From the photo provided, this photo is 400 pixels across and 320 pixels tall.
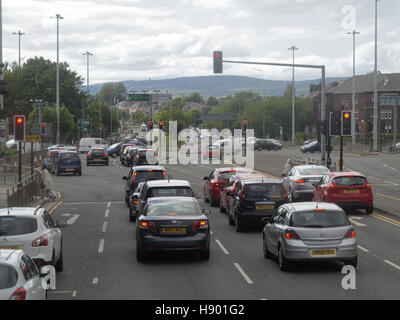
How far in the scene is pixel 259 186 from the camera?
21641 mm

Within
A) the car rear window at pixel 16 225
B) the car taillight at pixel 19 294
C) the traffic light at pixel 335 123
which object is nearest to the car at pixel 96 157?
the traffic light at pixel 335 123

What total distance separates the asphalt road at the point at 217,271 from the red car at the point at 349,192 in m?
1.31

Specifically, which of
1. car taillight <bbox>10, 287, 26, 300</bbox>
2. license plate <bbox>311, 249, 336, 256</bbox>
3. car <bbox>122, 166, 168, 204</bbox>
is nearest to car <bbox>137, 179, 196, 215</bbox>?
license plate <bbox>311, 249, 336, 256</bbox>

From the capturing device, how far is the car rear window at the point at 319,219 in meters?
14.7

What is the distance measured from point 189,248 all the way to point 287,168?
2269cm

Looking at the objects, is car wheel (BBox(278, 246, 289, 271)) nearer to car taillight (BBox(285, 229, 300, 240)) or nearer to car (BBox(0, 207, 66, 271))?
car taillight (BBox(285, 229, 300, 240))

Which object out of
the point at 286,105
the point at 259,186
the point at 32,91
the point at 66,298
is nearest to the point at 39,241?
the point at 66,298

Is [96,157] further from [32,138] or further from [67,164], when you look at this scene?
[32,138]

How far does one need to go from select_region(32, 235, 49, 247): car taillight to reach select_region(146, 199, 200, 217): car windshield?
3040 millimetres

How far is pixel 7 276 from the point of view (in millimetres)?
9047

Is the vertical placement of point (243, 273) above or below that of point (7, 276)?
below

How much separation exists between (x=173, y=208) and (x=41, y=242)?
3684mm

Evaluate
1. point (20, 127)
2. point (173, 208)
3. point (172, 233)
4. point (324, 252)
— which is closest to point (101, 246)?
point (173, 208)
